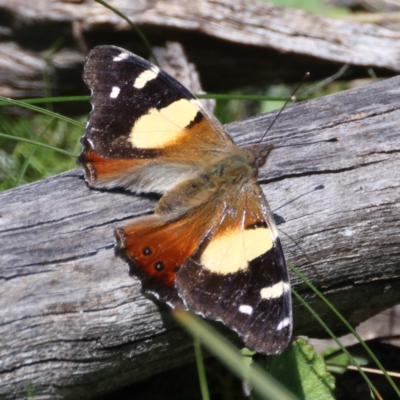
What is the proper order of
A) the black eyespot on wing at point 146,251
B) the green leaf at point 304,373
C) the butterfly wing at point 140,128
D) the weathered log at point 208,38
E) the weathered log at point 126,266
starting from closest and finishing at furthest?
the weathered log at point 126,266 → the black eyespot on wing at point 146,251 → the green leaf at point 304,373 → the butterfly wing at point 140,128 → the weathered log at point 208,38

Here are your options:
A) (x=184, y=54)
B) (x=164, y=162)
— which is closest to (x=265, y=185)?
(x=164, y=162)

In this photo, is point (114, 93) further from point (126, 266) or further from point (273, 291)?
point (273, 291)

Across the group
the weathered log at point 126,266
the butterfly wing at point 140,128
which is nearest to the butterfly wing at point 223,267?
the weathered log at point 126,266

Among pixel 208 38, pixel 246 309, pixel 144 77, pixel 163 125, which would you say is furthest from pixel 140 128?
pixel 208 38

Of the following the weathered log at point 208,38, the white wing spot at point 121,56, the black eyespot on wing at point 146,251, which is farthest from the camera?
the weathered log at point 208,38

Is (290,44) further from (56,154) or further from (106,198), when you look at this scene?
(106,198)

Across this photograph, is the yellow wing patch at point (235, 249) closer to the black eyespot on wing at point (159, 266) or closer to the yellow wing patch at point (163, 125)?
the black eyespot on wing at point (159, 266)
